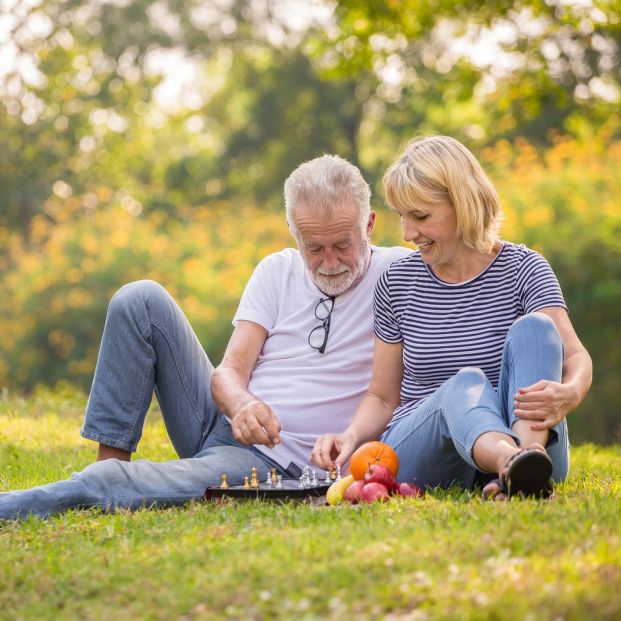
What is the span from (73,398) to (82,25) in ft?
57.6

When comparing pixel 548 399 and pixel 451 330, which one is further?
pixel 451 330

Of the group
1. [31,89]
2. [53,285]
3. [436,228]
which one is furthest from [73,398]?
[31,89]

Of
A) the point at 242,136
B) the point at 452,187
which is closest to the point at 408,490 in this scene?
the point at 452,187

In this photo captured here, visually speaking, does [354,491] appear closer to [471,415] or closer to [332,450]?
[332,450]

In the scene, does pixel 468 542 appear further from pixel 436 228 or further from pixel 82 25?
pixel 82 25

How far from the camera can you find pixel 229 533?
395 centimetres

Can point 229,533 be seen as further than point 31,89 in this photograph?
No

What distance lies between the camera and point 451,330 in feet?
15.8

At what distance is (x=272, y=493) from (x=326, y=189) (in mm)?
1465

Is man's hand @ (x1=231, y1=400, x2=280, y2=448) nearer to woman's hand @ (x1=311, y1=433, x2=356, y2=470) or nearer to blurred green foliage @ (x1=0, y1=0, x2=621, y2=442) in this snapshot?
woman's hand @ (x1=311, y1=433, x2=356, y2=470)

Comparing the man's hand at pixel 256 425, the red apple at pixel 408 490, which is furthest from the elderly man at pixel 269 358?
the red apple at pixel 408 490

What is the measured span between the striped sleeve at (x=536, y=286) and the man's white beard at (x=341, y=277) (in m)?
0.80

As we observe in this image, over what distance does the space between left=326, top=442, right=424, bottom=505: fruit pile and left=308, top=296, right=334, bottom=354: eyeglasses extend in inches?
27.4

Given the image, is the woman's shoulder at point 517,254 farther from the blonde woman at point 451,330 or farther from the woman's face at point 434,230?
the woman's face at point 434,230
